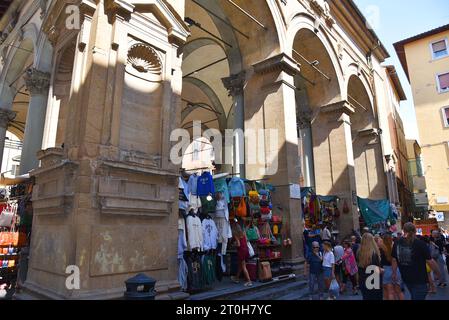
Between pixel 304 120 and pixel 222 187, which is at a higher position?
pixel 304 120

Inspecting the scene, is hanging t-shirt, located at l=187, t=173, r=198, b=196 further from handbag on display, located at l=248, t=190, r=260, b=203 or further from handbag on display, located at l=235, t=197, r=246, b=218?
handbag on display, located at l=248, t=190, r=260, b=203

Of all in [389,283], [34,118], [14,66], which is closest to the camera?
[389,283]

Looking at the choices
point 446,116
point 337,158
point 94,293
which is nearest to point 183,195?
point 94,293

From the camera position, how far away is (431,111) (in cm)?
2295

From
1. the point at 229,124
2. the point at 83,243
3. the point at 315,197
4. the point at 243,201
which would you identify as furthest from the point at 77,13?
the point at 229,124

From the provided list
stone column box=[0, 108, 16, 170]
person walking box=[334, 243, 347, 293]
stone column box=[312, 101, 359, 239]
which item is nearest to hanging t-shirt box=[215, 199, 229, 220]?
person walking box=[334, 243, 347, 293]

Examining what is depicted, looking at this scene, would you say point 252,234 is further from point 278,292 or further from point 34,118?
point 34,118

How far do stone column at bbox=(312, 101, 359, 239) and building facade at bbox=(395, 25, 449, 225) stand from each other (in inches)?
480

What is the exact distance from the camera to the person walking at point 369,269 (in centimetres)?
451

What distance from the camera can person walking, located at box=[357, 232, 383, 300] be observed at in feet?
14.8

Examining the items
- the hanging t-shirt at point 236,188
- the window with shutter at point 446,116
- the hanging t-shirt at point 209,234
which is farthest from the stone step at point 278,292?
the window with shutter at point 446,116

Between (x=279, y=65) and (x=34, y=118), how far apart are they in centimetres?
759
